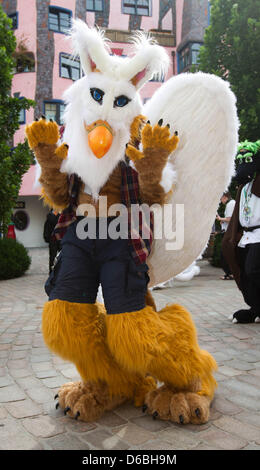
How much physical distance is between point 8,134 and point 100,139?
702cm

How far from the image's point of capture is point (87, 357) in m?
2.05

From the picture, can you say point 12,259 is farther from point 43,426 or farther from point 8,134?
point 43,426

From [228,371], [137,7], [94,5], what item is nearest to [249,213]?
[228,371]

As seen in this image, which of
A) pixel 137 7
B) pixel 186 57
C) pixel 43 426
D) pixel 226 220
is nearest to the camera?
pixel 43 426

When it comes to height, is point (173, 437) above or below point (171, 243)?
below

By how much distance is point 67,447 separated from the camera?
185 centimetres

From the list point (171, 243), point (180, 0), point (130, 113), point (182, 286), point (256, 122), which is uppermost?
point (180, 0)

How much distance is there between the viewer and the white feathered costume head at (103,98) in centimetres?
210

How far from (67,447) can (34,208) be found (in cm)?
1942

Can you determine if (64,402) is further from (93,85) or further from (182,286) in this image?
(182,286)

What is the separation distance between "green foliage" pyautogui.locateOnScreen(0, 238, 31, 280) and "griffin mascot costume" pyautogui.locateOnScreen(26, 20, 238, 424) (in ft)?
23.0

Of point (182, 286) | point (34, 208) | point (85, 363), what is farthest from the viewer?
point (34, 208)

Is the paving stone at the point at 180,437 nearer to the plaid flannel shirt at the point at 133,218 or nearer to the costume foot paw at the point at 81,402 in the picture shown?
the costume foot paw at the point at 81,402

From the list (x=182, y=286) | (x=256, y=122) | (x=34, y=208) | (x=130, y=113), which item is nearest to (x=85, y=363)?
(x=130, y=113)
